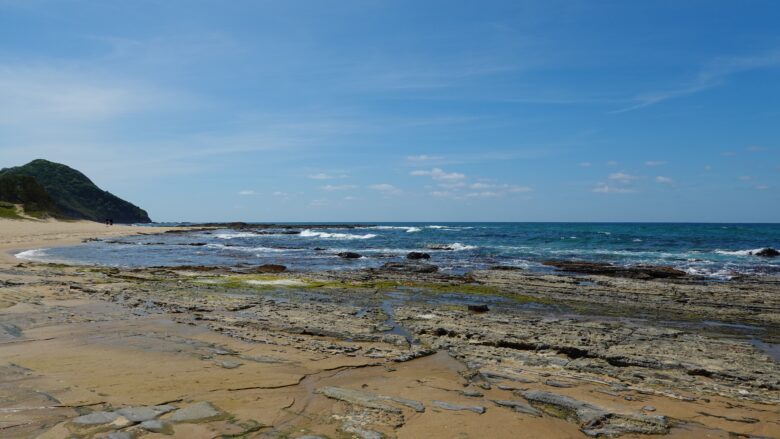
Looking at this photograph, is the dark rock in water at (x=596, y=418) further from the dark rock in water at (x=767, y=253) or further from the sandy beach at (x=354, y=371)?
the dark rock in water at (x=767, y=253)

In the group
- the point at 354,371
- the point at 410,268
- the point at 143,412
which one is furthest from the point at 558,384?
the point at 410,268

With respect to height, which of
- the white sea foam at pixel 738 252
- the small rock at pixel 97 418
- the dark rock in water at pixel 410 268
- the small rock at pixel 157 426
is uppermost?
the small rock at pixel 97 418

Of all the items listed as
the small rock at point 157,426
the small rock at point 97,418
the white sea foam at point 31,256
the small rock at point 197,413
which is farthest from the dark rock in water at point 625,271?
the white sea foam at point 31,256

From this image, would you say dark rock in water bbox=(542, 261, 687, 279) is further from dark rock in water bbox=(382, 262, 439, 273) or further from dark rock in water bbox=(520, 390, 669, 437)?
dark rock in water bbox=(520, 390, 669, 437)

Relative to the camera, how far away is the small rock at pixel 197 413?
4969 millimetres

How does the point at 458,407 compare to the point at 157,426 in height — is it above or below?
below

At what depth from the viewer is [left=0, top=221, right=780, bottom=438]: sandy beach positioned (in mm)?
5125

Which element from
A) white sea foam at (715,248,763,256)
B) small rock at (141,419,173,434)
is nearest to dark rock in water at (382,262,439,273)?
small rock at (141,419,173,434)

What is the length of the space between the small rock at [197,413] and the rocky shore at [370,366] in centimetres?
3

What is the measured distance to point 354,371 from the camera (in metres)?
7.05

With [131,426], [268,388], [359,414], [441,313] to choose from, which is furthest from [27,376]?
[441,313]

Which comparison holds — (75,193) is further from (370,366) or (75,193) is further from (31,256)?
(370,366)

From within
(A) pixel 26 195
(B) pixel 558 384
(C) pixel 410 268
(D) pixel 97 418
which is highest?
(A) pixel 26 195

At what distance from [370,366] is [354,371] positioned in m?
0.35
